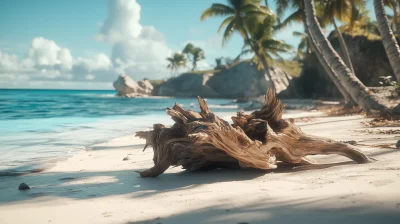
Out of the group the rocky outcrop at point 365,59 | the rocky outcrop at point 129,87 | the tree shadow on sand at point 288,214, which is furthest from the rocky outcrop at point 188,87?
the tree shadow on sand at point 288,214

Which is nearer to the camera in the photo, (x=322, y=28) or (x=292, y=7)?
(x=292, y=7)

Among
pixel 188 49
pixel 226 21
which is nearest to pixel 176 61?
pixel 188 49

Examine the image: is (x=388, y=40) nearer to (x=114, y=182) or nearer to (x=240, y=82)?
(x=114, y=182)

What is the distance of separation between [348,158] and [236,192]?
80.9 inches

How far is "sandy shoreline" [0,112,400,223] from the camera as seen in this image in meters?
2.46

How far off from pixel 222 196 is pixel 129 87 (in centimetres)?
7693

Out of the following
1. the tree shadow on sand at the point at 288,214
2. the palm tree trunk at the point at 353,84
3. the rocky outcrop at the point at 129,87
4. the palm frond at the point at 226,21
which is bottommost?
the tree shadow on sand at the point at 288,214

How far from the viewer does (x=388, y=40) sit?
8945 mm

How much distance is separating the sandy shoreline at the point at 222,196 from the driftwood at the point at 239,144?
17 cm

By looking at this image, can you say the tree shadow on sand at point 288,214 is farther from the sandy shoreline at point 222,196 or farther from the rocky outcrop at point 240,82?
the rocky outcrop at point 240,82

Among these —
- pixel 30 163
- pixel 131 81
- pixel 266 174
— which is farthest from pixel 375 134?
pixel 131 81

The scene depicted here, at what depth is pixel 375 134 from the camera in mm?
6074

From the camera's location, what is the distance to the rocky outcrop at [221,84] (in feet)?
200

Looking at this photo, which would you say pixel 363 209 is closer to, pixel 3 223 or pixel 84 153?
pixel 3 223
